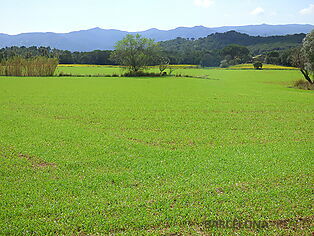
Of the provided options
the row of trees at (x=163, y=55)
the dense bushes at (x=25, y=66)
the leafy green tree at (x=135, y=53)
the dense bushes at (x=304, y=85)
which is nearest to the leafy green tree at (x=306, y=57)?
the row of trees at (x=163, y=55)

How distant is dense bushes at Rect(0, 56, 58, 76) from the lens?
4806 centimetres

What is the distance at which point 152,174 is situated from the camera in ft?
24.8

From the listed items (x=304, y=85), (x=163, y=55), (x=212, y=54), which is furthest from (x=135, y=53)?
(x=212, y=54)

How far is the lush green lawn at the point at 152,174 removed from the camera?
214 inches

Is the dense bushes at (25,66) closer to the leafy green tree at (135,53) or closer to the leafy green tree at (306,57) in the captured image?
the leafy green tree at (135,53)

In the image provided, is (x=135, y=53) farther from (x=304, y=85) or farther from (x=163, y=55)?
(x=304, y=85)

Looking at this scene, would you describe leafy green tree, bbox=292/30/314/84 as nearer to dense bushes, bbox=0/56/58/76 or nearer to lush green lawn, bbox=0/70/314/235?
lush green lawn, bbox=0/70/314/235

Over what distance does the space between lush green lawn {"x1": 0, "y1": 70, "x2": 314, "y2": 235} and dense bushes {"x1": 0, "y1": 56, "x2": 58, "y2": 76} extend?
123 feet

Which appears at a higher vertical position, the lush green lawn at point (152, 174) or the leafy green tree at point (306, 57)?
the leafy green tree at point (306, 57)

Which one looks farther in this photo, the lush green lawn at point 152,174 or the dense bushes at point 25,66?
the dense bushes at point 25,66

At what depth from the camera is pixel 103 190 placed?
6617 millimetres

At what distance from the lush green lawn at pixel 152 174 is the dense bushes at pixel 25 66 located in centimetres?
3749

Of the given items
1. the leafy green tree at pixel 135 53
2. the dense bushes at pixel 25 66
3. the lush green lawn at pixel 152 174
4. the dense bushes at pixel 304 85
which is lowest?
the lush green lawn at pixel 152 174

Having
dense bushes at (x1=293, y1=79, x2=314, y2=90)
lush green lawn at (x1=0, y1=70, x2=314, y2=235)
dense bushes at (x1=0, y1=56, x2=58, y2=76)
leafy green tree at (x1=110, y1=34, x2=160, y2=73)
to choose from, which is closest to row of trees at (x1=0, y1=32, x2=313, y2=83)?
leafy green tree at (x1=110, y1=34, x2=160, y2=73)
